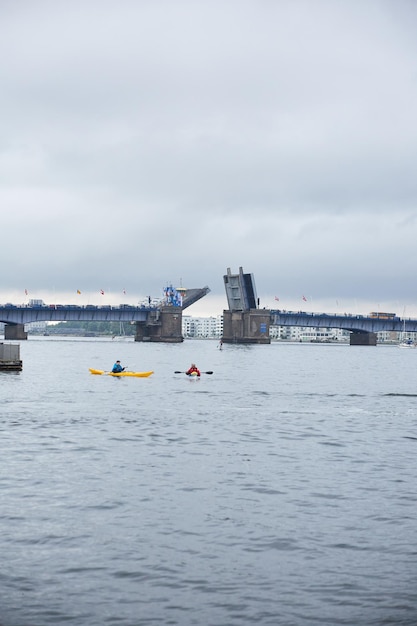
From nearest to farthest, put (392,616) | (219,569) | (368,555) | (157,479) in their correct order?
(392,616)
(219,569)
(368,555)
(157,479)

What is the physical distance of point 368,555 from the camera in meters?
18.1

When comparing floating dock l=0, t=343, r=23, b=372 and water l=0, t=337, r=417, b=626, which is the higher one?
floating dock l=0, t=343, r=23, b=372

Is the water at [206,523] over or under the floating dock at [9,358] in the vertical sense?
under

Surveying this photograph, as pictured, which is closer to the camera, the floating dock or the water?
the water

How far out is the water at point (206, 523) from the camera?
1495 cm

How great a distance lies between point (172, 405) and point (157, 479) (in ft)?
96.6

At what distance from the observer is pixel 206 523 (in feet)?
67.7

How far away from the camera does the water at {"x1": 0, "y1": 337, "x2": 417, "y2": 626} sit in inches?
589

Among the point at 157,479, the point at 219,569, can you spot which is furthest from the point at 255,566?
the point at 157,479

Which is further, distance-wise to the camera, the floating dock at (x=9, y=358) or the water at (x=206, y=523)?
the floating dock at (x=9, y=358)

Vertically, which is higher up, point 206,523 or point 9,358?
point 9,358

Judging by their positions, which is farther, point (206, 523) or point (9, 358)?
point (9, 358)

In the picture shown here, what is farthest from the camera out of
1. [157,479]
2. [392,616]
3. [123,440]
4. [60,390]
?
[60,390]

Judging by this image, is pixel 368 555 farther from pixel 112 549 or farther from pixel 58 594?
pixel 58 594
